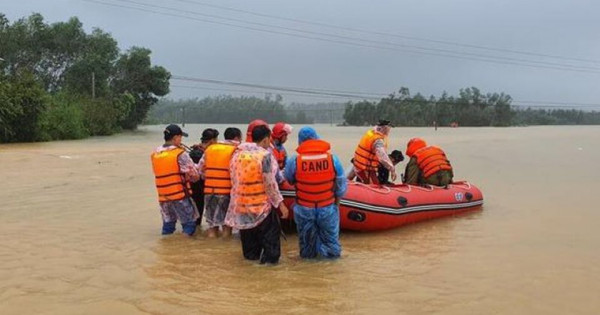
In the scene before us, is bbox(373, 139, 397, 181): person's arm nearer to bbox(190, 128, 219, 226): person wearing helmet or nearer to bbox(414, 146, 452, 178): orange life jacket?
bbox(414, 146, 452, 178): orange life jacket

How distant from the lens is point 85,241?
23.3 feet

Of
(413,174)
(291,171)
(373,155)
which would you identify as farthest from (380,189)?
(291,171)

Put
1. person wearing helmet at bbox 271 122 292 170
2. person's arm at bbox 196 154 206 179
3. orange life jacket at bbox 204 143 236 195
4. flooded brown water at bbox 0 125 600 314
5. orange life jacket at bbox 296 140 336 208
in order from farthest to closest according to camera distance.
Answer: person wearing helmet at bbox 271 122 292 170
person's arm at bbox 196 154 206 179
orange life jacket at bbox 204 143 236 195
orange life jacket at bbox 296 140 336 208
flooded brown water at bbox 0 125 600 314

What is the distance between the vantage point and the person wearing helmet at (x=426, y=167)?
8930mm

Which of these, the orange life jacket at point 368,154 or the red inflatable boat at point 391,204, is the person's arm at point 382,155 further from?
the red inflatable boat at point 391,204

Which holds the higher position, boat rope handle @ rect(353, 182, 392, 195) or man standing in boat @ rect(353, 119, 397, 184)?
man standing in boat @ rect(353, 119, 397, 184)

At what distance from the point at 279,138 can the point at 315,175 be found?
149 centimetres

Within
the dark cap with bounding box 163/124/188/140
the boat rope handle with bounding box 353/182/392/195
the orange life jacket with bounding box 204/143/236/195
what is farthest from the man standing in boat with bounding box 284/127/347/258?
the boat rope handle with bounding box 353/182/392/195

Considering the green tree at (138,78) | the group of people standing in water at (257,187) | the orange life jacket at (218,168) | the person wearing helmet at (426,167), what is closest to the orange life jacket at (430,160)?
the person wearing helmet at (426,167)

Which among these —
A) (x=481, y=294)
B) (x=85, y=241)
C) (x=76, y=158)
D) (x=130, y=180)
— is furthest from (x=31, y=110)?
(x=481, y=294)

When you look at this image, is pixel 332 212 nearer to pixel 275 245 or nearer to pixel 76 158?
pixel 275 245

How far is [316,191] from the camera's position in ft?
19.4

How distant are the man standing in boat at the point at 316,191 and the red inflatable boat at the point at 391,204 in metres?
0.93

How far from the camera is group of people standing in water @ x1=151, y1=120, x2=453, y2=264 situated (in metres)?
5.76
